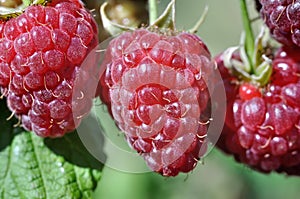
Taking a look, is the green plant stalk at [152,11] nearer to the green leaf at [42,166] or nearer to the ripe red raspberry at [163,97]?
the ripe red raspberry at [163,97]

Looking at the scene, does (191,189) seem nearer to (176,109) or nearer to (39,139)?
(39,139)

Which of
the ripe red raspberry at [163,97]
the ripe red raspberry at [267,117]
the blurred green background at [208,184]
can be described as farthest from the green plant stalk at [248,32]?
the blurred green background at [208,184]

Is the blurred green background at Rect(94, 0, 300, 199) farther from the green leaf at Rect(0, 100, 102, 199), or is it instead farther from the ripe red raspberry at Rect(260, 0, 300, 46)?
the ripe red raspberry at Rect(260, 0, 300, 46)

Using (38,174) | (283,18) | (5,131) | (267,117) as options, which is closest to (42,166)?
(38,174)

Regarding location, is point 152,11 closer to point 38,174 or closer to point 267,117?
point 267,117


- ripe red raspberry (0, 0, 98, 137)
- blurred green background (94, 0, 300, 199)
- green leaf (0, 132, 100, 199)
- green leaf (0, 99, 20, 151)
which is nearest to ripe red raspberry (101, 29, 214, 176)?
ripe red raspberry (0, 0, 98, 137)
